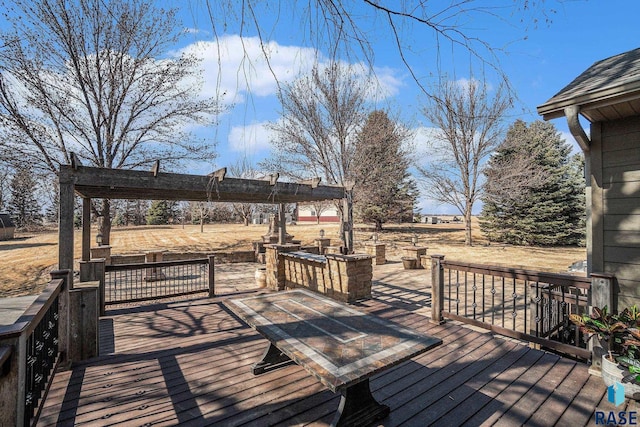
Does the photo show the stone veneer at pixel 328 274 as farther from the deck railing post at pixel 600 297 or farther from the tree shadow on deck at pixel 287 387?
the deck railing post at pixel 600 297

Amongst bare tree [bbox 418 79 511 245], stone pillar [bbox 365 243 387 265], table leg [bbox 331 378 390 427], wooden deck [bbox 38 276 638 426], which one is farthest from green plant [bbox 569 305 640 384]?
bare tree [bbox 418 79 511 245]

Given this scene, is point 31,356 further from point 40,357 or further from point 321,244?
point 321,244

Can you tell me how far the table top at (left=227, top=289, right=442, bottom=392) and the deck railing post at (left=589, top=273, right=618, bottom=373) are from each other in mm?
1903

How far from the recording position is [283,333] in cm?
247

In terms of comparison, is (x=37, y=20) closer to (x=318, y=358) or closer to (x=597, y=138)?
(x=318, y=358)

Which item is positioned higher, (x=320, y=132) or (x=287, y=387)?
(x=320, y=132)

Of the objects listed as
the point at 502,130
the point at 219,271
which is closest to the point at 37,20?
the point at 219,271

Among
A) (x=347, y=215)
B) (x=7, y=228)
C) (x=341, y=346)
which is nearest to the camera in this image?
(x=341, y=346)

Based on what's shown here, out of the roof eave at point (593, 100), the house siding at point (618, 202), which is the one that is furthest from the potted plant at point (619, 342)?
the roof eave at point (593, 100)

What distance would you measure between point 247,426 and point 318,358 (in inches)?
32.5

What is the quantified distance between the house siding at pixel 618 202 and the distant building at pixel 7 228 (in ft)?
91.0

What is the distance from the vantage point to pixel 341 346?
2.20 meters

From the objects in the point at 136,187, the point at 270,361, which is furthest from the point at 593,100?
the point at 136,187

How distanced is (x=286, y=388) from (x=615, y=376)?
115 inches
